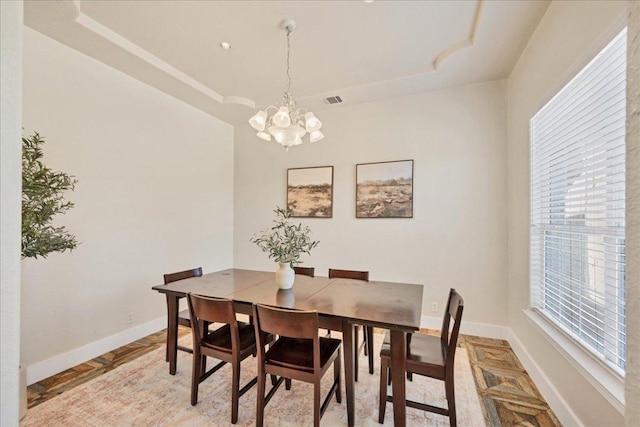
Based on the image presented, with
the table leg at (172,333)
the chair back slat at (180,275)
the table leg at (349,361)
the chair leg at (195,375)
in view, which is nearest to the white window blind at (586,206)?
the table leg at (349,361)

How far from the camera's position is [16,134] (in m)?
0.70

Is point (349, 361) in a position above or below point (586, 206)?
below

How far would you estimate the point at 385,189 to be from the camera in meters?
3.74

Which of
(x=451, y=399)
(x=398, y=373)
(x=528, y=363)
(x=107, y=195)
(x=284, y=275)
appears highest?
(x=107, y=195)

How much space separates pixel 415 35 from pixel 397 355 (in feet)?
8.71

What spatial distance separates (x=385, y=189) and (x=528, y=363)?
2.29m

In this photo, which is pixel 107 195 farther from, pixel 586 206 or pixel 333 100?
pixel 586 206

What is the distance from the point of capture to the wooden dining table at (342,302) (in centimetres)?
171

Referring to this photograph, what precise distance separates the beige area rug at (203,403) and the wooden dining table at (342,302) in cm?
23

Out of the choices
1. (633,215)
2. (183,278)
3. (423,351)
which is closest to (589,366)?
(423,351)

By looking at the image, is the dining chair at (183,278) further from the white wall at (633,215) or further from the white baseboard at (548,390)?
the white baseboard at (548,390)

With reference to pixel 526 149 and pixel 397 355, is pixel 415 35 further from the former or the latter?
pixel 397 355

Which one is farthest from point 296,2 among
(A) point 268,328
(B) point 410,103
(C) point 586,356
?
(C) point 586,356

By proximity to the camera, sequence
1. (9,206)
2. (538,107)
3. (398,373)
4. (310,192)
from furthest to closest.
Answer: (310,192) < (538,107) < (398,373) < (9,206)
